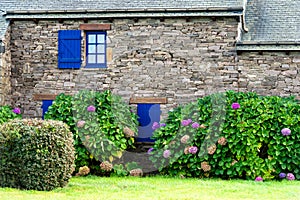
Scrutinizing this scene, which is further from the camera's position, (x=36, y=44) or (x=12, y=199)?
(x=36, y=44)

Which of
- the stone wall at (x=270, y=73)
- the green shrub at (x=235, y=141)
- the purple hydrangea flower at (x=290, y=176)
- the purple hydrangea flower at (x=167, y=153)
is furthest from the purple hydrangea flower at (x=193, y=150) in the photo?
the stone wall at (x=270, y=73)

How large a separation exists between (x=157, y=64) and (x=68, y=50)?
2803 mm

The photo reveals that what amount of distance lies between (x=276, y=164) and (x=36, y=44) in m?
8.29

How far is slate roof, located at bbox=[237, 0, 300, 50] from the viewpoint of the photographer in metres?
17.9

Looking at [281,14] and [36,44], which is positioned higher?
[281,14]

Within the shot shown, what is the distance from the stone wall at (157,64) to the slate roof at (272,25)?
0.32 metres

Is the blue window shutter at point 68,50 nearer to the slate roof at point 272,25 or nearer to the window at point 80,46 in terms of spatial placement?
the window at point 80,46

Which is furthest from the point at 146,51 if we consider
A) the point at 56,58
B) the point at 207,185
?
the point at 207,185

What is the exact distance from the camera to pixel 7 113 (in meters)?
17.3

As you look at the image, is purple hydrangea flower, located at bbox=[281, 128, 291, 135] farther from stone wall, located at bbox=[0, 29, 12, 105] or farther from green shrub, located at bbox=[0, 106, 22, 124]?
stone wall, located at bbox=[0, 29, 12, 105]

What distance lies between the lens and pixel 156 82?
1834cm

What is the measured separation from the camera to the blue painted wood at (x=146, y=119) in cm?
1806

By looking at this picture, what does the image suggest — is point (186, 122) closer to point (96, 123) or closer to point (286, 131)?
point (96, 123)

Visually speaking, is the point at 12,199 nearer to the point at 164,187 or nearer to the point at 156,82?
the point at 164,187
